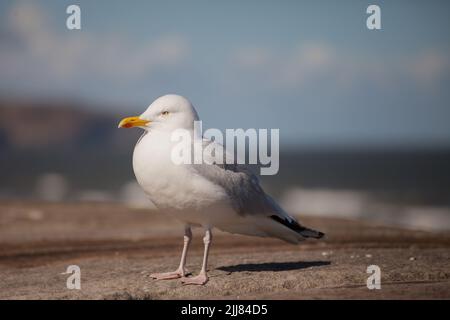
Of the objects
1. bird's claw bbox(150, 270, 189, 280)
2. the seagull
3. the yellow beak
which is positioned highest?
the yellow beak

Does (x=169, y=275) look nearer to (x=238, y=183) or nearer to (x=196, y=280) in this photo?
(x=196, y=280)

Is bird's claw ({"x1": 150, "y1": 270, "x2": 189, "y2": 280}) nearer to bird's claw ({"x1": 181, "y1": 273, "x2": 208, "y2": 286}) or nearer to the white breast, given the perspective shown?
bird's claw ({"x1": 181, "y1": 273, "x2": 208, "y2": 286})

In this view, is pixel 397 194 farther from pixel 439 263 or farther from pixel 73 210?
pixel 439 263

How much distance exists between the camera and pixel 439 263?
10102 millimetres

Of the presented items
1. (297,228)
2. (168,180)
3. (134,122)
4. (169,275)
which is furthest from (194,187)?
(297,228)

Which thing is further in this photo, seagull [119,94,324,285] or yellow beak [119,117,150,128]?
yellow beak [119,117,150,128]

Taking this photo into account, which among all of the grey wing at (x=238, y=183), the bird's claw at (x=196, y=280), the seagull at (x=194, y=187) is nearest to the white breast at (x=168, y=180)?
the seagull at (x=194, y=187)

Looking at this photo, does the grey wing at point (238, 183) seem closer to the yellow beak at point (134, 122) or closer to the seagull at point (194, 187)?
the seagull at point (194, 187)

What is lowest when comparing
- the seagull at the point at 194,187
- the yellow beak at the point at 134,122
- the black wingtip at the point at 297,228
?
the black wingtip at the point at 297,228

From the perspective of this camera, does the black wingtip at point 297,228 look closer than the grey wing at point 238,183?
No

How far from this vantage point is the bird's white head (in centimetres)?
857

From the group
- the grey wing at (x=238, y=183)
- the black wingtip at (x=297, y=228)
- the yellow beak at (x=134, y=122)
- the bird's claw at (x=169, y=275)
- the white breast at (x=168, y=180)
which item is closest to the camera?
the white breast at (x=168, y=180)

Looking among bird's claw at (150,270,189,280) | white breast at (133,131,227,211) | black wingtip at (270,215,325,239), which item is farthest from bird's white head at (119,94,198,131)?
bird's claw at (150,270,189,280)

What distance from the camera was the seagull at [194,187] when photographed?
8180 mm
